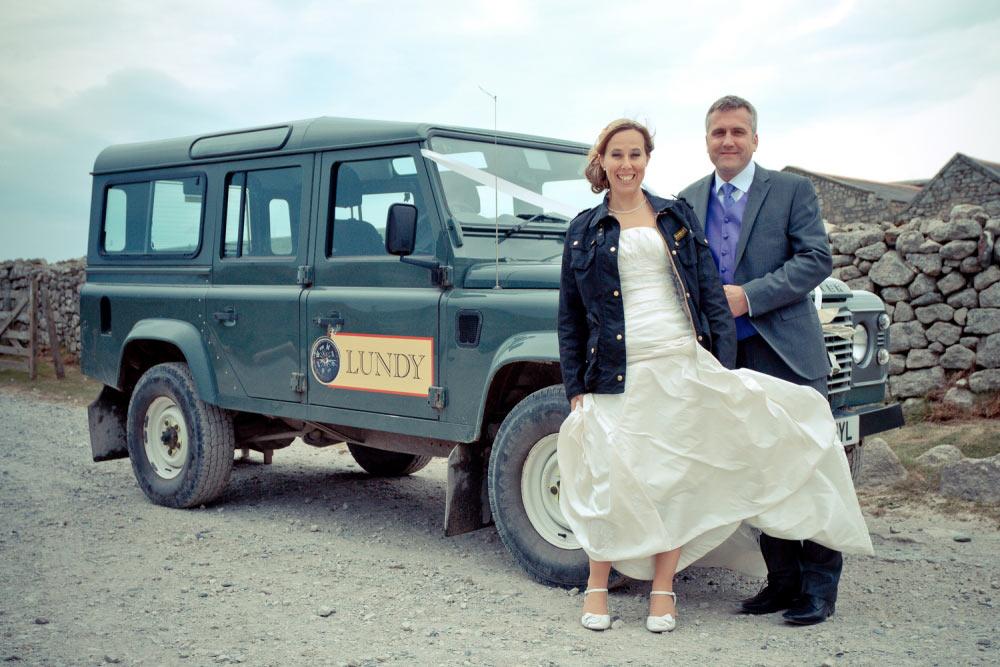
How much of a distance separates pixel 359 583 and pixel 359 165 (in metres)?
2.23

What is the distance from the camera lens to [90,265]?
6758 mm

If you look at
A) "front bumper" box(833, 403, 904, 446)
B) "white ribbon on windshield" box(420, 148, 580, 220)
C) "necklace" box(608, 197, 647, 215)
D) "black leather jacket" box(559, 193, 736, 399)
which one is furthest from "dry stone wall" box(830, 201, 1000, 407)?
"necklace" box(608, 197, 647, 215)

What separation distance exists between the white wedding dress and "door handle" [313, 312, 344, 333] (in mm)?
1986

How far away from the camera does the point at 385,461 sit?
277 inches

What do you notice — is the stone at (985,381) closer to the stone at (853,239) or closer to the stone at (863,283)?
the stone at (863,283)

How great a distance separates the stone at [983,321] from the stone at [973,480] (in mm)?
3026

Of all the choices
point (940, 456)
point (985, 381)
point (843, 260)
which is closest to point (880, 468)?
point (940, 456)

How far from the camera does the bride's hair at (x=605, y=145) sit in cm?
346

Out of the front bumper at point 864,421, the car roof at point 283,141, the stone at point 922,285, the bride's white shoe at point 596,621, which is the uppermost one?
the car roof at point 283,141

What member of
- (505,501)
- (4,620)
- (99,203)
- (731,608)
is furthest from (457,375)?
(99,203)

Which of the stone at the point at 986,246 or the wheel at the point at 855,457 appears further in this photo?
the stone at the point at 986,246

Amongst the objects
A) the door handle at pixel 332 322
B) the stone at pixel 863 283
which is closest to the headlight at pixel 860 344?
the door handle at pixel 332 322

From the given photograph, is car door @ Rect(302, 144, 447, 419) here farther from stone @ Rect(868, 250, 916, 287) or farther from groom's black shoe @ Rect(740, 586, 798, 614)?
stone @ Rect(868, 250, 916, 287)

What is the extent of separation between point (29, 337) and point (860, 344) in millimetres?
14347
